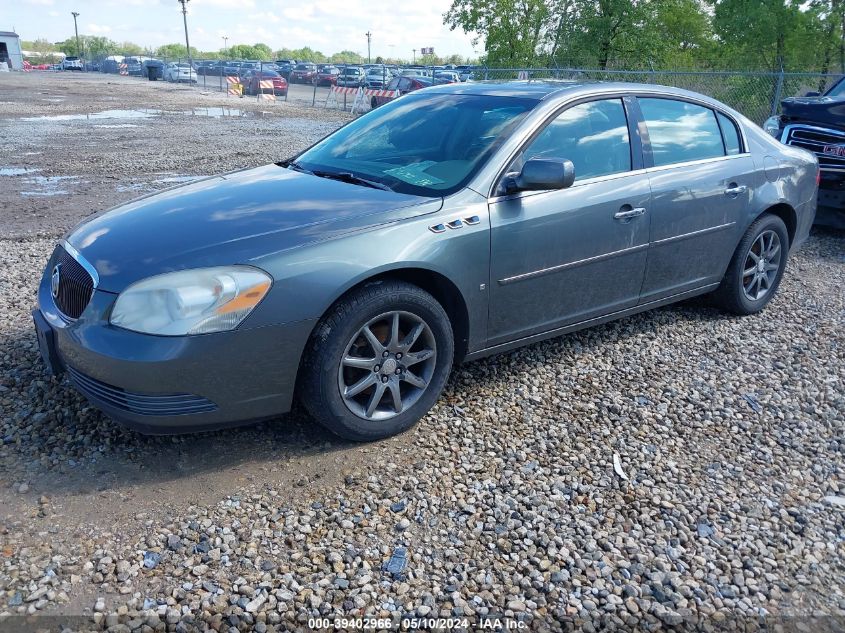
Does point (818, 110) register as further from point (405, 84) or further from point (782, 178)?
point (405, 84)

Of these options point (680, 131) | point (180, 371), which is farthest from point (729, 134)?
point (180, 371)

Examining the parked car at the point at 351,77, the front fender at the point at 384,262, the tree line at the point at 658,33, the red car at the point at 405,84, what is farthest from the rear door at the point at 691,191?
the parked car at the point at 351,77

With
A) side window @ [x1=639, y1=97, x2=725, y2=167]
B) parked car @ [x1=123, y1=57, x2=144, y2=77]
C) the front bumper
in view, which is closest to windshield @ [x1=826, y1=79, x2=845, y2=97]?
side window @ [x1=639, y1=97, x2=725, y2=167]

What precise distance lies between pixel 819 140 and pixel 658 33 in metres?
15.4

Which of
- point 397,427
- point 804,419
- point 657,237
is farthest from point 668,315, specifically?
point 397,427

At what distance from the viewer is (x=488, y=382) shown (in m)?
4.20

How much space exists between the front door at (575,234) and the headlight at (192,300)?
1.30 meters

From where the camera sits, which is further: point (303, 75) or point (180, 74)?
point (303, 75)

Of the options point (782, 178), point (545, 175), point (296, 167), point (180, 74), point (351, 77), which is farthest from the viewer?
point (180, 74)

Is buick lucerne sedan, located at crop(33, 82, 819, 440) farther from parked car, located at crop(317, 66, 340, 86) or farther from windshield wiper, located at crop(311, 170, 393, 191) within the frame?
parked car, located at crop(317, 66, 340, 86)

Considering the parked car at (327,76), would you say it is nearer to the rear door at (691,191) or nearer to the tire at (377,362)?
the rear door at (691,191)

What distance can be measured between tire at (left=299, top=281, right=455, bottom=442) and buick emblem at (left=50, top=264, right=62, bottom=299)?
1288 millimetres

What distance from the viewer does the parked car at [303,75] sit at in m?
49.6

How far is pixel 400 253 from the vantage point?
3.33 m
